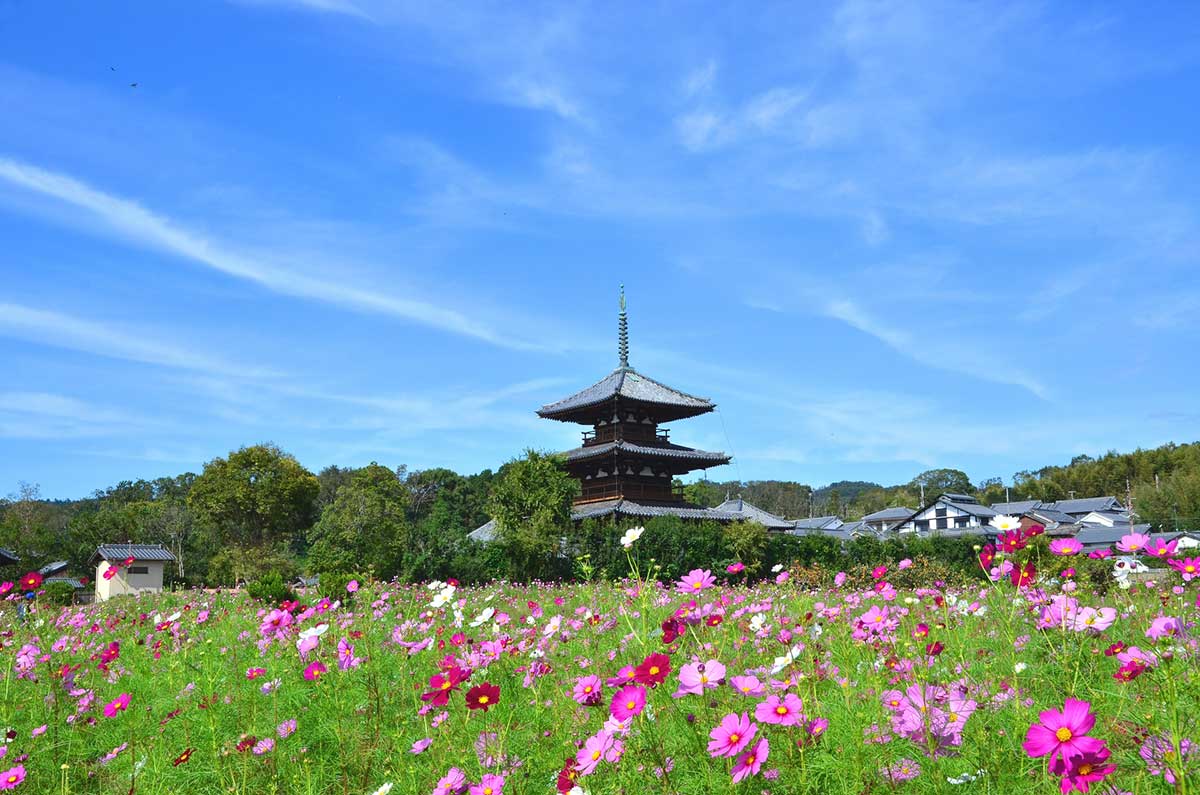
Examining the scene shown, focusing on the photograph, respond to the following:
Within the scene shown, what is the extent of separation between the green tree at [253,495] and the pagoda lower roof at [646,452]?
26073mm

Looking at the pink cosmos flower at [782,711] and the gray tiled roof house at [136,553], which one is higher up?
the gray tiled roof house at [136,553]

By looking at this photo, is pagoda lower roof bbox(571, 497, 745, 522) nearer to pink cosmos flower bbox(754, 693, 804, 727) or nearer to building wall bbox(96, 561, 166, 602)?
building wall bbox(96, 561, 166, 602)

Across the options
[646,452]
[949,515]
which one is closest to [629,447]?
[646,452]

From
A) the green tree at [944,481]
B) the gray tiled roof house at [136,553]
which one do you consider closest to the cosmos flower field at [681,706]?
the gray tiled roof house at [136,553]

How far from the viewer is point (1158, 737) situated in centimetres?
192

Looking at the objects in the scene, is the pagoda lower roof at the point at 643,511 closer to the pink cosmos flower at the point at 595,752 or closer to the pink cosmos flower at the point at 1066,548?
the pink cosmos flower at the point at 1066,548

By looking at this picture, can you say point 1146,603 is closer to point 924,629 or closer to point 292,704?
point 924,629

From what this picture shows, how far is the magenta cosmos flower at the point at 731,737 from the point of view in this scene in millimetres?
1954

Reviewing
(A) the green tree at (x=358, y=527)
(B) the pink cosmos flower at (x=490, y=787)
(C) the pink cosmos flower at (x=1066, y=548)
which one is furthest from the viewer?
(A) the green tree at (x=358, y=527)

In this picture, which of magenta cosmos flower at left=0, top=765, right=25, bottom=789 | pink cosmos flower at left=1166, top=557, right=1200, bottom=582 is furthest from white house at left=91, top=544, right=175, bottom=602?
pink cosmos flower at left=1166, top=557, right=1200, bottom=582

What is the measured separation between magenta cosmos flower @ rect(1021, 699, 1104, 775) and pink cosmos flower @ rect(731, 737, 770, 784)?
52 cm

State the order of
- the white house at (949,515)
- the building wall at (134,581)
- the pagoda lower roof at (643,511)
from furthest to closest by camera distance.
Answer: the white house at (949,515) < the building wall at (134,581) < the pagoda lower roof at (643,511)

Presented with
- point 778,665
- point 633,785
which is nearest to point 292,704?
point 633,785

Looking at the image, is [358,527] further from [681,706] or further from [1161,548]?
[1161,548]
